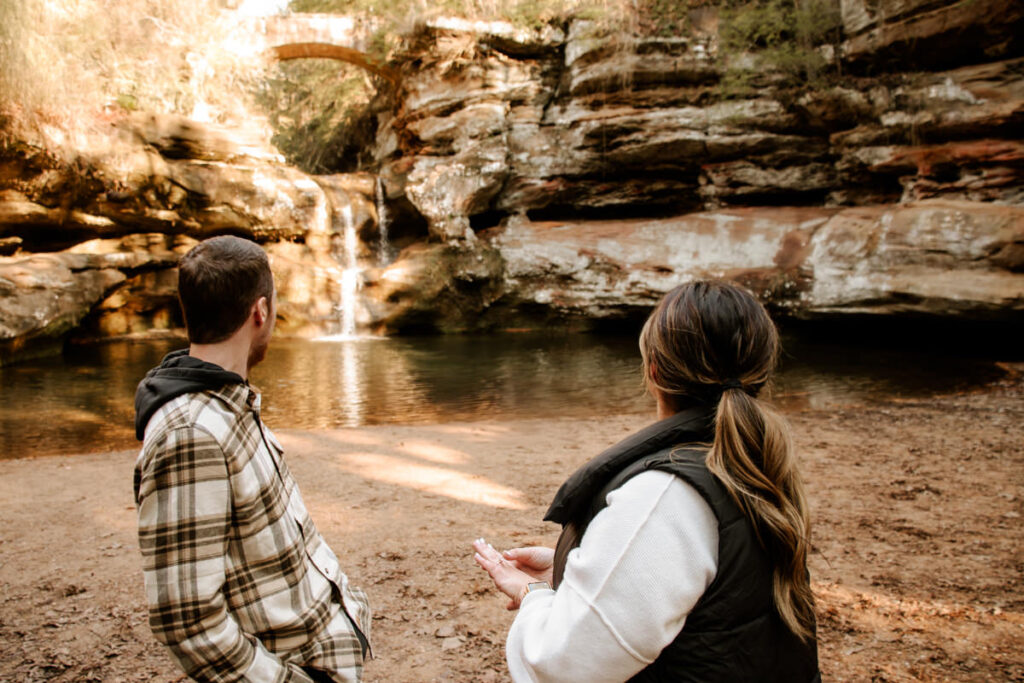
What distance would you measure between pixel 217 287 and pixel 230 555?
0.60 meters

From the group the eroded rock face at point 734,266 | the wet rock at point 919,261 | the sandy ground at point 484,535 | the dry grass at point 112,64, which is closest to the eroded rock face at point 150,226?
the dry grass at point 112,64

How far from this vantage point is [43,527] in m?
4.40

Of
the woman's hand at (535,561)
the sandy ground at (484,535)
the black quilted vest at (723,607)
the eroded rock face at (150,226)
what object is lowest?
the sandy ground at (484,535)

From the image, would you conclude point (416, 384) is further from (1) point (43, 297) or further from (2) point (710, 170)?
(2) point (710, 170)

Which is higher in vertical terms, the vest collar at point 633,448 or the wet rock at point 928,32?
the wet rock at point 928,32

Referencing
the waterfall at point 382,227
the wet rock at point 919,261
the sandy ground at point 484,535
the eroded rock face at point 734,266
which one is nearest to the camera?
the sandy ground at point 484,535

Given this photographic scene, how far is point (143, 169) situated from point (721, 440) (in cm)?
1576

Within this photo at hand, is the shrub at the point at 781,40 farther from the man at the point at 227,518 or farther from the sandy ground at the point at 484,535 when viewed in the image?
the man at the point at 227,518

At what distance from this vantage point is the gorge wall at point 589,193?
12.1m

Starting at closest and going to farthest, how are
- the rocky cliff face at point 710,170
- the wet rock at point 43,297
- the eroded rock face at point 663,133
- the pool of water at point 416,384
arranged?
the pool of water at point 416,384, the wet rock at point 43,297, the rocky cliff face at point 710,170, the eroded rock face at point 663,133

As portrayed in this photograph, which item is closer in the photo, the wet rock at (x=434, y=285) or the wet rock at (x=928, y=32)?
the wet rock at (x=928, y=32)

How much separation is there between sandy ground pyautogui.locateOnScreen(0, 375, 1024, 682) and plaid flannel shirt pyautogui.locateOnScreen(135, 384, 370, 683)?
1.36 meters

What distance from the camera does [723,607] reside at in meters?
1.14

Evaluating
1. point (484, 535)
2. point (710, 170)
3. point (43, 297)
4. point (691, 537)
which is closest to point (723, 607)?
point (691, 537)
